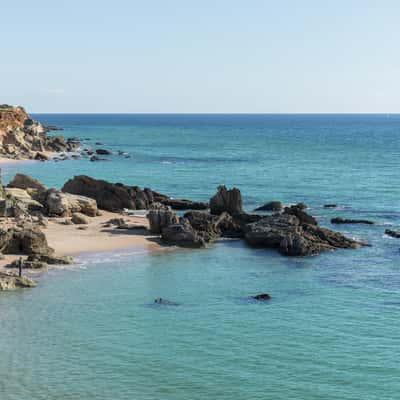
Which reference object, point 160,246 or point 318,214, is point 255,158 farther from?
point 160,246

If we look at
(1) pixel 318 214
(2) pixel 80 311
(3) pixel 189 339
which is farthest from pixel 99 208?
(3) pixel 189 339

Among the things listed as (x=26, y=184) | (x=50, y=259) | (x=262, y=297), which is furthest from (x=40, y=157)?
(x=262, y=297)

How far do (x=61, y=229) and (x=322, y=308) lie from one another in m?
25.5

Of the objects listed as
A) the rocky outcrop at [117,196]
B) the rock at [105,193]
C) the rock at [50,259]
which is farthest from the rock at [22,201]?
the rock at [50,259]

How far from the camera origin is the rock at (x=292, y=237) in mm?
49875

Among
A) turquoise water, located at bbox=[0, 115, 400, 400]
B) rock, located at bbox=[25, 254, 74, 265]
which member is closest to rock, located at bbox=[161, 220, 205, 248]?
turquoise water, located at bbox=[0, 115, 400, 400]

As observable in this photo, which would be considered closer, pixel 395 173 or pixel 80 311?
pixel 80 311

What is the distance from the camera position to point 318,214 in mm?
66938

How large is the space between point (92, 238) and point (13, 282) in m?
Result: 13.8

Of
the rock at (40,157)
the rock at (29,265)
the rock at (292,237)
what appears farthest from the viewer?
the rock at (40,157)

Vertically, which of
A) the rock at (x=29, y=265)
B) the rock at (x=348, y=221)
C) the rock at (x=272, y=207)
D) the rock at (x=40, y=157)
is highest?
the rock at (x=40, y=157)

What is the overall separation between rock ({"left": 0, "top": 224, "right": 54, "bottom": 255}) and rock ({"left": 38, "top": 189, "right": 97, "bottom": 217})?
42.5ft

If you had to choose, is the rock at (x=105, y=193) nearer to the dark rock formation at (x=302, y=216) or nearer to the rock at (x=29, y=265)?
the dark rock formation at (x=302, y=216)

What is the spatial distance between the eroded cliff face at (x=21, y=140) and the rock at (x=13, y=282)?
78550 mm
